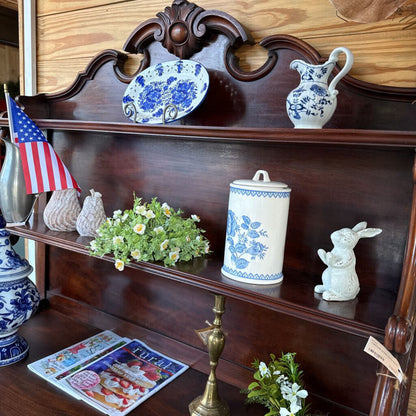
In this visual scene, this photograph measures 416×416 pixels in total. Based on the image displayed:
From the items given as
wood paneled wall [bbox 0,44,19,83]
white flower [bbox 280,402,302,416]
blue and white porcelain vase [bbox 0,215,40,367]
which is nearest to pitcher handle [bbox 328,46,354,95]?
white flower [bbox 280,402,302,416]

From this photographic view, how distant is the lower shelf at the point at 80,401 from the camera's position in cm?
95

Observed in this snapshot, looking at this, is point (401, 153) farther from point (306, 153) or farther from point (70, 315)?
point (70, 315)

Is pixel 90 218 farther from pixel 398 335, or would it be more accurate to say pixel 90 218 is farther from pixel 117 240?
pixel 398 335

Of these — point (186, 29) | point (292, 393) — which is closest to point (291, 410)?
point (292, 393)

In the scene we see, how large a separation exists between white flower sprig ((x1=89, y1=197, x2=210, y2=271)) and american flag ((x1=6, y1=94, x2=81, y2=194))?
0.23 meters

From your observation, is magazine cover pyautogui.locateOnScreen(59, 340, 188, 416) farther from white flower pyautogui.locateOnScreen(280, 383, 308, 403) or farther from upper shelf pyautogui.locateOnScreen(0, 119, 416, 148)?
upper shelf pyautogui.locateOnScreen(0, 119, 416, 148)

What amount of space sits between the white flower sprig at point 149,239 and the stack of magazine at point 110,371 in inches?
14.5

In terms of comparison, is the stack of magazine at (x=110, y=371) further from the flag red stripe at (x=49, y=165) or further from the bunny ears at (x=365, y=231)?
the bunny ears at (x=365, y=231)

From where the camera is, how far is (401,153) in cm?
83

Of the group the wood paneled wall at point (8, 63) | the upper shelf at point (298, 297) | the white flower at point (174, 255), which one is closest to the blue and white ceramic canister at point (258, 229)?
the upper shelf at point (298, 297)

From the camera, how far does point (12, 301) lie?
112 cm

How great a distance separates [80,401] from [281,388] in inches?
20.9

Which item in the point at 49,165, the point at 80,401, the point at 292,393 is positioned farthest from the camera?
the point at 49,165

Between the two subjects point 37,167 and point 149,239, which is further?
point 37,167
